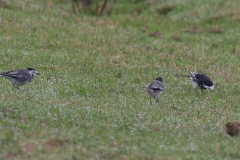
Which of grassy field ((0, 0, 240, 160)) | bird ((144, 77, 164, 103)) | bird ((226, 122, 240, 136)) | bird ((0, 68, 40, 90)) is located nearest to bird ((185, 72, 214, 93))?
grassy field ((0, 0, 240, 160))

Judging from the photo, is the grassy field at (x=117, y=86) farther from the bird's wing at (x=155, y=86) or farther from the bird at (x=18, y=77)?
the bird's wing at (x=155, y=86)

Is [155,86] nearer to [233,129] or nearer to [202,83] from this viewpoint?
[202,83]

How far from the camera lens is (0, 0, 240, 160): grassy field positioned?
920 cm

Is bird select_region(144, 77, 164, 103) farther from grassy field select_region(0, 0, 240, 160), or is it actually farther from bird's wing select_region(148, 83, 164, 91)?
grassy field select_region(0, 0, 240, 160)

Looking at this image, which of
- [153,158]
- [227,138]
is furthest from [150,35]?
[153,158]

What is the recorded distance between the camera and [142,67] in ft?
61.5

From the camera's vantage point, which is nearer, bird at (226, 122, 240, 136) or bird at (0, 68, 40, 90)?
bird at (226, 122, 240, 136)

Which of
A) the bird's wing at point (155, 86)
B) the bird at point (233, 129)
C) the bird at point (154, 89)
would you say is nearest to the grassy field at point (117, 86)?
the bird at point (233, 129)

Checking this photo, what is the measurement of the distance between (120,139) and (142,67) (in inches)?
372

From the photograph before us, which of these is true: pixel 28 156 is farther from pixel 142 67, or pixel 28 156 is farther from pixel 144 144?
pixel 142 67

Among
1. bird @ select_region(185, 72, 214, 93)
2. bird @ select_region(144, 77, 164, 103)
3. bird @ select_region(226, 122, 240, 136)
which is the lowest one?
bird @ select_region(185, 72, 214, 93)

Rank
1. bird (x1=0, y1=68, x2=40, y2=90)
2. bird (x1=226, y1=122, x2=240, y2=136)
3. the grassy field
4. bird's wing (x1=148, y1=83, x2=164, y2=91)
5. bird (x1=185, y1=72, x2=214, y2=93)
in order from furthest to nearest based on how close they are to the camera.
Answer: bird (x1=185, y1=72, x2=214, y2=93) < bird's wing (x1=148, y1=83, x2=164, y2=91) < bird (x1=0, y1=68, x2=40, y2=90) < bird (x1=226, y1=122, x2=240, y2=136) < the grassy field

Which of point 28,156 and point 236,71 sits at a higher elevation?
point 28,156

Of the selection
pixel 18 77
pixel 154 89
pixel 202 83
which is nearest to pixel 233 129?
pixel 154 89
